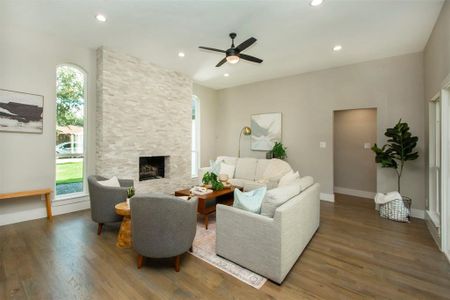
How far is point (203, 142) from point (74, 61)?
3.90 meters

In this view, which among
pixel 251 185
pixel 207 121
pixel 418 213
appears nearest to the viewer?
pixel 418 213

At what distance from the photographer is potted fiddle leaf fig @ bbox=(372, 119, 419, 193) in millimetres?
3750

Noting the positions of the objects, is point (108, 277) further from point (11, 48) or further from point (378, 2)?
point (378, 2)

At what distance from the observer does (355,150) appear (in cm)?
558

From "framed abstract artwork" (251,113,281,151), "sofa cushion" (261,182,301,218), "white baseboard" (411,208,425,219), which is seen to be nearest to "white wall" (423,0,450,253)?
"white baseboard" (411,208,425,219)

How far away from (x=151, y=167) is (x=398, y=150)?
17.8 feet

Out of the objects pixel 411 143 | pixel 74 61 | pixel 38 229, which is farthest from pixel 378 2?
pixel 38 229

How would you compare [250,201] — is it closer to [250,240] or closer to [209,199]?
[250,240]

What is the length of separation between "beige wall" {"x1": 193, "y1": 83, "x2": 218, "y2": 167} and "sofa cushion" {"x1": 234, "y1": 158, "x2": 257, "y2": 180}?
1.66 meters

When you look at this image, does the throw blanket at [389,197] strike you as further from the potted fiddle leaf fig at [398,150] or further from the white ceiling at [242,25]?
the white ceiling at [242,25]

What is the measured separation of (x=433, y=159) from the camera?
3438 mm

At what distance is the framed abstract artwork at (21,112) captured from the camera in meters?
3.31

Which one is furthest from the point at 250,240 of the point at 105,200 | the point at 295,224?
the point at 105,200

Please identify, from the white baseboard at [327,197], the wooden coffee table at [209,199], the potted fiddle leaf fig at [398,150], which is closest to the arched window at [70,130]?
the wooden coffee table at [209,199]
